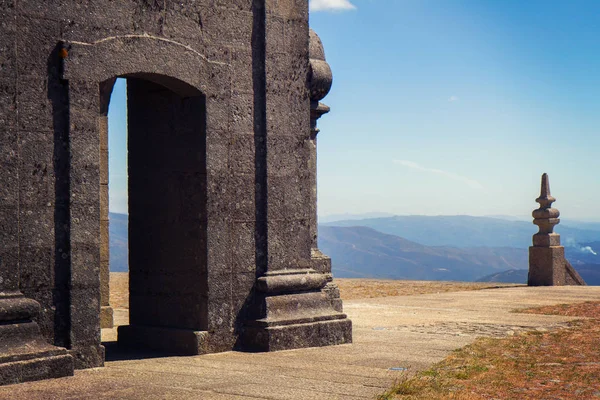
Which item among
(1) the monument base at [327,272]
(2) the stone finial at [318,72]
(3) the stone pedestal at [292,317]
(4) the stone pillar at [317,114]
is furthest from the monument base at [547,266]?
(3) the stone pedestal at [292,317]

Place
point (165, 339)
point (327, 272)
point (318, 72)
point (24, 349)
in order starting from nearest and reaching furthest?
1. point (24, 349)
2. point (165, 339)
3. point (318, 72)
4. point (327, 272)

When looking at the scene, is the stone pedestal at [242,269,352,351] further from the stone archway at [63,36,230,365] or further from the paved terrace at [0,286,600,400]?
the stone archway at [63,36,230,365]

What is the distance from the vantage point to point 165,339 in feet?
25.0

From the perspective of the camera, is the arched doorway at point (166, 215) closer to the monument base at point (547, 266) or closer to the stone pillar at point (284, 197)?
the stone pillar at point (284, 197)

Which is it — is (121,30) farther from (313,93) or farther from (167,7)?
(313,93)

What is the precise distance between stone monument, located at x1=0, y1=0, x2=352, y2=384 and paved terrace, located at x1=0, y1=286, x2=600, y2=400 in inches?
13.6

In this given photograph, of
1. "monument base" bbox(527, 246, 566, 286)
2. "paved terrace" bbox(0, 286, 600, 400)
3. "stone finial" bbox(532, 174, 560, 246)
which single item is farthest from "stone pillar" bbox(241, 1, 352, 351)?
"stone finial" bbox(532, 174, 560, 246)

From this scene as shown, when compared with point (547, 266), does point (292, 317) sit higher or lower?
lower

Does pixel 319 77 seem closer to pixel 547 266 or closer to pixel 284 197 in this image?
pixel 284 197

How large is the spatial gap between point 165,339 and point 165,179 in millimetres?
1538

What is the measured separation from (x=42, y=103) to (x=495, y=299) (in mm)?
9774

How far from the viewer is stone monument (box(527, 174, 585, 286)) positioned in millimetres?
17281

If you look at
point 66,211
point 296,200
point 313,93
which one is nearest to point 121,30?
point 66,211

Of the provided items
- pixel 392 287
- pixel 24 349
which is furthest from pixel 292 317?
pixel 392 287
